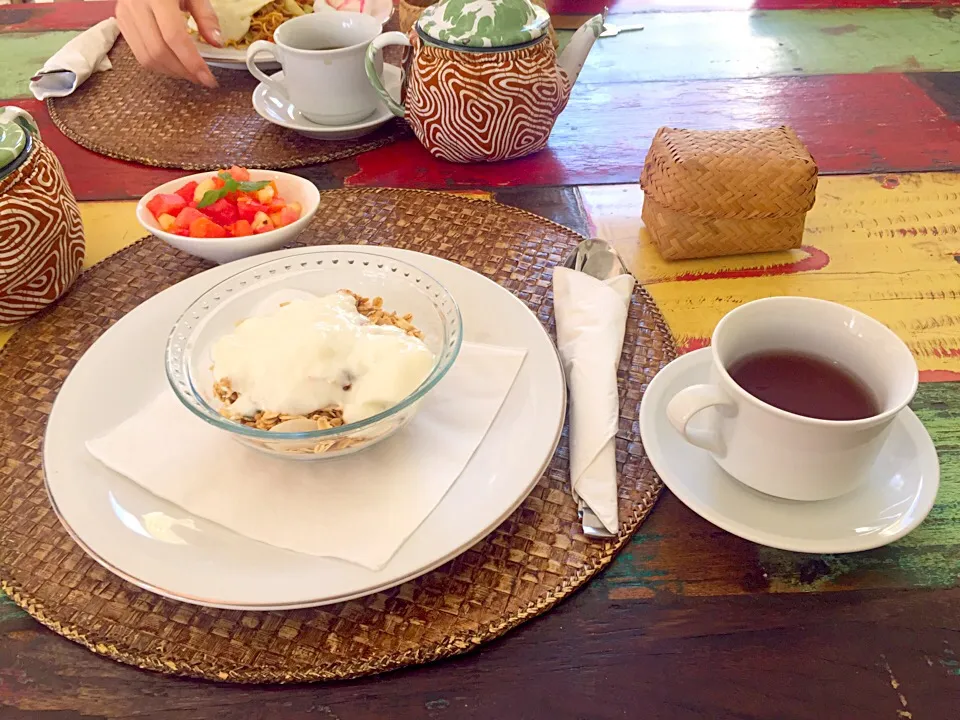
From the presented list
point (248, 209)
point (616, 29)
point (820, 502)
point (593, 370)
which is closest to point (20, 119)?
point (248, 209)

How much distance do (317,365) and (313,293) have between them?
0.19 metres

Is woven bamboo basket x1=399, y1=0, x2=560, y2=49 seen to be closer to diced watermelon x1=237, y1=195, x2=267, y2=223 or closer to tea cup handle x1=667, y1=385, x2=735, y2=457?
diced watermelon x1=237, y1=195, x2=267, y2=223

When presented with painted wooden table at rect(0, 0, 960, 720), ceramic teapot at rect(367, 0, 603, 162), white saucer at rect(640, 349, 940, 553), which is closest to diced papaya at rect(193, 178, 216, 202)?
painted wooden table at rect(0, 0, 960, 720)

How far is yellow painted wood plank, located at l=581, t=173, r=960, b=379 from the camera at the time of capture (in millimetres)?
902

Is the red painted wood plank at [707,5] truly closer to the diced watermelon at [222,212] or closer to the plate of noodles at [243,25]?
the plate of noodles at [243,25]

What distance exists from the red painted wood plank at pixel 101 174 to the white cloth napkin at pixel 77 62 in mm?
162

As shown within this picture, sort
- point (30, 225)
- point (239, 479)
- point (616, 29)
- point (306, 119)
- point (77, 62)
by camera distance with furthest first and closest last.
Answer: point (616, 29), point (77, 62), point (306, 119), point (30, 225), point (239, 479)

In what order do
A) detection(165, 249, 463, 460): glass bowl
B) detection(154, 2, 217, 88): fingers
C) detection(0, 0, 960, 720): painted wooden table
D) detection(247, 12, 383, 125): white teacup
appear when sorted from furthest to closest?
detection(154, 2, 217, 88): fingers → detection(247, 12, 383, 125): white teacup → detection(165, 249, 463, 460): glass bowl → detection(0, 0, 960, 720): painted wooden table

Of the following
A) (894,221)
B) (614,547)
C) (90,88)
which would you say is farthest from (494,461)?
(90,88)

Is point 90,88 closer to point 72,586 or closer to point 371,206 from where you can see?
point 371,206

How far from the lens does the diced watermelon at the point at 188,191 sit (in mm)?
1041

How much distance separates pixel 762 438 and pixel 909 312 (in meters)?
0.44

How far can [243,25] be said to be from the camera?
4.86 ft

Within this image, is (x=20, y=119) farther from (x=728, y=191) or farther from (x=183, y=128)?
(x=728, y=191)
